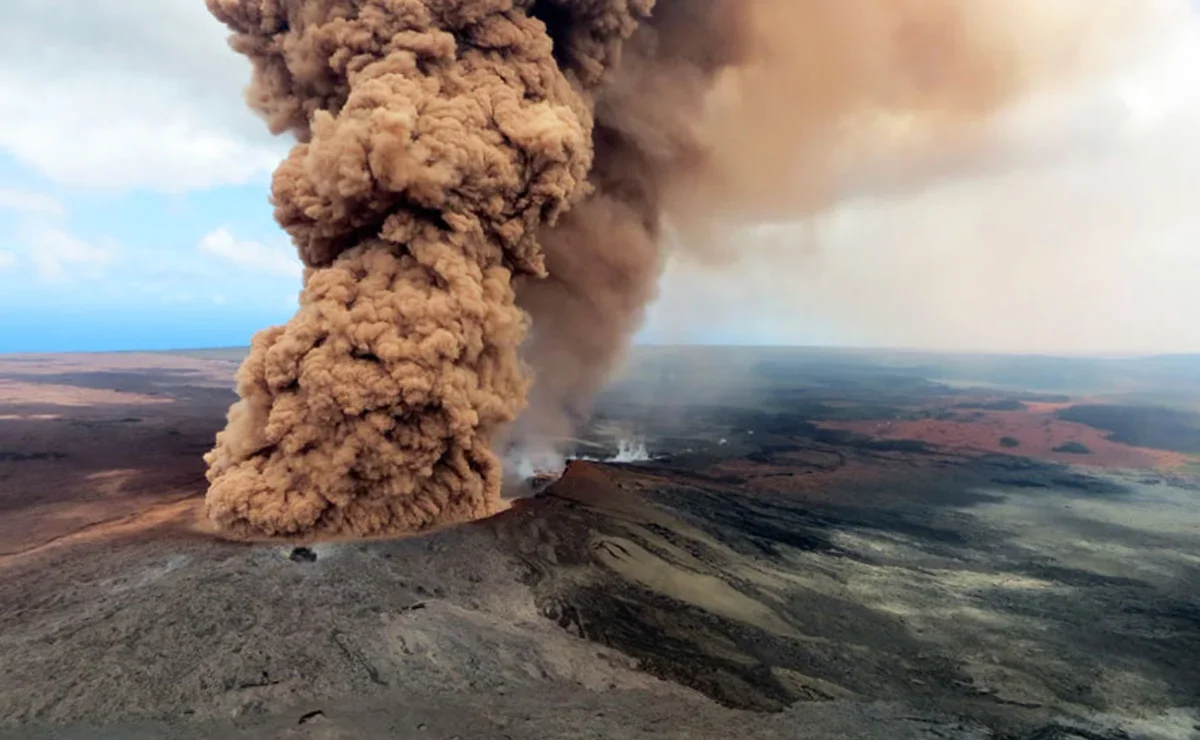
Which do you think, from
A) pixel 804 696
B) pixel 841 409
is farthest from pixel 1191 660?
pixel 841 409

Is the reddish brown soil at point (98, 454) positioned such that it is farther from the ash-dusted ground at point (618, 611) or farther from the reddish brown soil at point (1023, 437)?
the reddish brown soil at point (1023, 437)

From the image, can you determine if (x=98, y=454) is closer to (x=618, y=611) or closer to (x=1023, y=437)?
(x=618, y=611)

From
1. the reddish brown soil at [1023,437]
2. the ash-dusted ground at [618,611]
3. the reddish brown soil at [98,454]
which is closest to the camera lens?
the ash-dusted ground at [618,611]

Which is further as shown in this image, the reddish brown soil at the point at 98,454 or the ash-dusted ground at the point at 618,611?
the reddish brown soil at the point at 98,454

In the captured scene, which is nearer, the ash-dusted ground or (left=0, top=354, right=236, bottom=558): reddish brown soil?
the ash-dusted ground

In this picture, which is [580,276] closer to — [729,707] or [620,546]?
[620,546]

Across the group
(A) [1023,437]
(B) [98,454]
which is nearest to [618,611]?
(B) [98,454]

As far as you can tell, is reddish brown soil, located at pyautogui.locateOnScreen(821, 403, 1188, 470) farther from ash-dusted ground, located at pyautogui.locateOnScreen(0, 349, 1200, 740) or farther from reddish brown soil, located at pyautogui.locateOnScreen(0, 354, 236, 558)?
reddish brown soil, located at pyautogui.locateOnScreen(0, 354, 236, 558)

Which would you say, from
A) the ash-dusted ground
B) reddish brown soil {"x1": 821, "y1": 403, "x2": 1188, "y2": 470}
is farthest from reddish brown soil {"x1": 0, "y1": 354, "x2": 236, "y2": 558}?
reddish brown soil {"x1": 821, "y1": 403, "x2": 1188, "y2": 470}

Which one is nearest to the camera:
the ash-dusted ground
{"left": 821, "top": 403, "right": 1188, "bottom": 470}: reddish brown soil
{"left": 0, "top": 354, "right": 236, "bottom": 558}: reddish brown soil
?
the ash-dusted ground

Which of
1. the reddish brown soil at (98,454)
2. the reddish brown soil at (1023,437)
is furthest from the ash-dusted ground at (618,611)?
the reddish brown soil at (1023,437)
